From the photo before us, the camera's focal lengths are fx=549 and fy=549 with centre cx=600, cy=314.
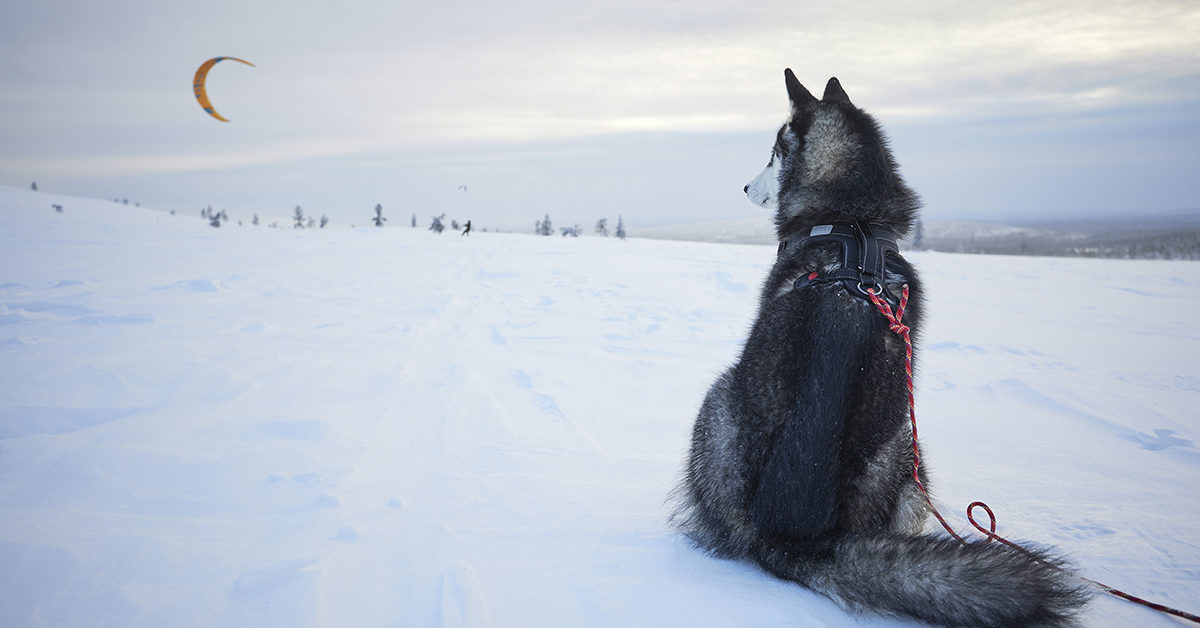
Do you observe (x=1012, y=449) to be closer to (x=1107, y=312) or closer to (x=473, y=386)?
(x=473, y=386)

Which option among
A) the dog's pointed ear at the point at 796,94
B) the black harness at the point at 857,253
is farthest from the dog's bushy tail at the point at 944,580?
the dog's pointed ear at the point at 796,94

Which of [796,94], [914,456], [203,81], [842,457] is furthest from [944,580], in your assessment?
[203,81]

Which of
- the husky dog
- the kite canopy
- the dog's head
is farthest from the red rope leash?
the kite canopy

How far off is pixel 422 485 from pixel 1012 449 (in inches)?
158

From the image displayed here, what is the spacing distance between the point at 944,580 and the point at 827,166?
6.38 feet

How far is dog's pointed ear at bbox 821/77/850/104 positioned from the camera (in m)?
3.19

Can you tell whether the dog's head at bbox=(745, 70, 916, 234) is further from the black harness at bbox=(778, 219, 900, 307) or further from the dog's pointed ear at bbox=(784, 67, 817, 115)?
the black harness at bbox=(778, 219, 900, 307)

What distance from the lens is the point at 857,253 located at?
2326 mm

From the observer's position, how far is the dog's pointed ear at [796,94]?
3.18 meters

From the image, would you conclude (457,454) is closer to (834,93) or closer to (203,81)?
→ (834,93)

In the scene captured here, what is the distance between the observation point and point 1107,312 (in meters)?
8.85

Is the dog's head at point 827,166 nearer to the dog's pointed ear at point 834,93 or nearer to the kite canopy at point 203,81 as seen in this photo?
the dog's pointed ear at point 834,93

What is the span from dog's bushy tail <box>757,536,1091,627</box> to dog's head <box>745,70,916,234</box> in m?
1.46

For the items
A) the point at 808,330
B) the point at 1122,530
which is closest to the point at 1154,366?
the point at 1122,530
